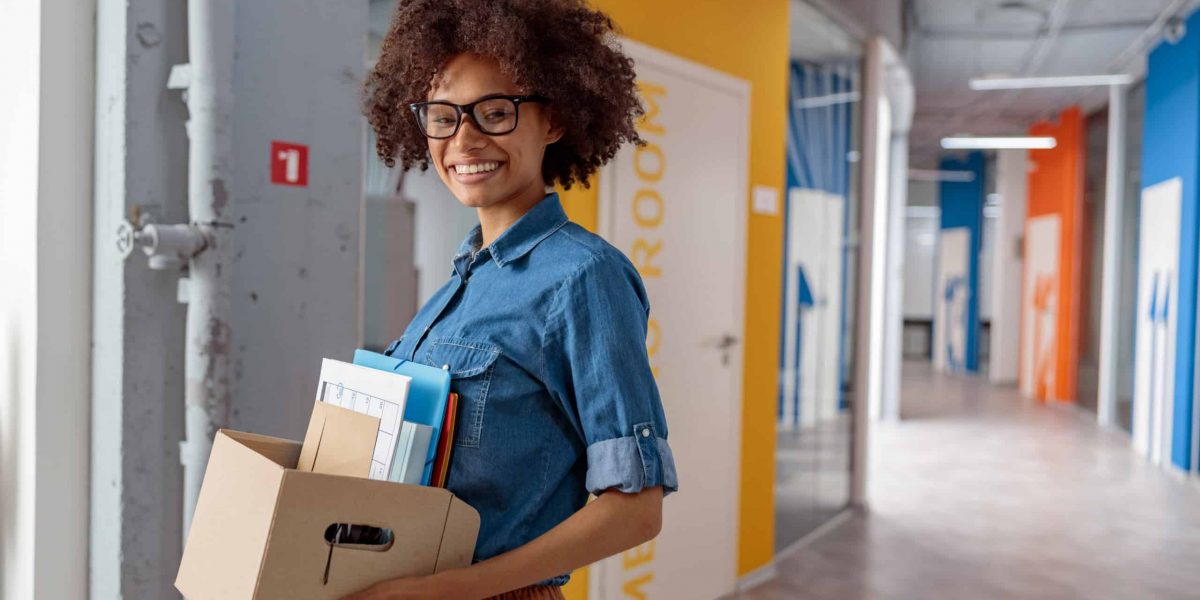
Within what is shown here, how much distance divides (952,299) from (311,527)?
14.5 m

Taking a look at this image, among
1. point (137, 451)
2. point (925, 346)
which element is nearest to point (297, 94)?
point (137, 451)

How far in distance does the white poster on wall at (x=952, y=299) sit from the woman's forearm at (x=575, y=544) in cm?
1404

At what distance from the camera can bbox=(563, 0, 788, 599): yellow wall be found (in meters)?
3.85

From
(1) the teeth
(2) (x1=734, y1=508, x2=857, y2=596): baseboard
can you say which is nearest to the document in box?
(1) the teeth

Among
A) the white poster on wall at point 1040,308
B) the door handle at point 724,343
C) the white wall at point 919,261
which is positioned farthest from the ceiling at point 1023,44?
the white wall at point 919,261

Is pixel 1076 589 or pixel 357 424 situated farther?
pixel 1076 589

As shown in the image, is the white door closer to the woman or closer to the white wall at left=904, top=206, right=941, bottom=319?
the woman

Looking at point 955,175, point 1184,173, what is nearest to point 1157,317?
point 1184,173

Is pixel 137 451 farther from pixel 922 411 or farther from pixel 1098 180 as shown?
pixel 1098 180

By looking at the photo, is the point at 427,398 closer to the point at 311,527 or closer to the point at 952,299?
the point at 311,527

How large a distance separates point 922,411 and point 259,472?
9.83m

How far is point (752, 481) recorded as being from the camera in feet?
13.8

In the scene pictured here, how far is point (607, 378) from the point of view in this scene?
3.11 feet

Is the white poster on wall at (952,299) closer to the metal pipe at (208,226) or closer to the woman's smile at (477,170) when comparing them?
the metal pipe at (208,226)
